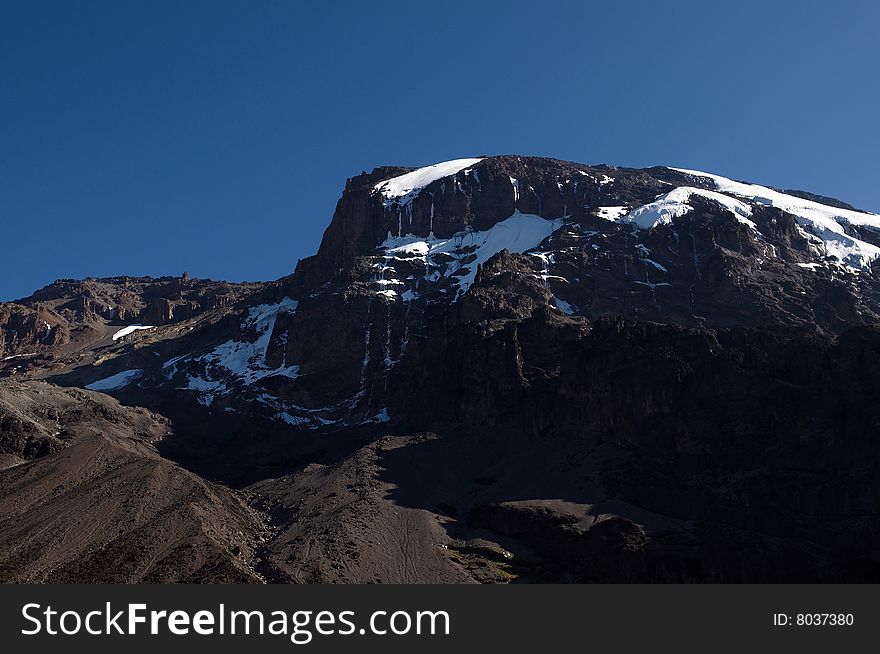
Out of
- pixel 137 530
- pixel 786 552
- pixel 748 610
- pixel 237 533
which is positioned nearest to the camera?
pixel 748 610

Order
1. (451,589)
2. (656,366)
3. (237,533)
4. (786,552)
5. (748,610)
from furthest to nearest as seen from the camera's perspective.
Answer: (656,366) → (237,533) → (786,552) → (451,589) → (748,610)

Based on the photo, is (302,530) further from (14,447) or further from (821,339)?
(821,339)

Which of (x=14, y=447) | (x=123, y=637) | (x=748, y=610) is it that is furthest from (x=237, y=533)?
(x=748, y=610)

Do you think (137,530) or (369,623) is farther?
(137,530)

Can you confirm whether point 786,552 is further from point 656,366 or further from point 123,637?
point 123,637

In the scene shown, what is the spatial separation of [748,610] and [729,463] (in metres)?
80.7

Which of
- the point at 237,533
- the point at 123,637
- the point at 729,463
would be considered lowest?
the point at 123,637

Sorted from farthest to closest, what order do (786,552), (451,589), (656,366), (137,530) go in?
(656,366)
(137,530)
(786,552)
(451,589)

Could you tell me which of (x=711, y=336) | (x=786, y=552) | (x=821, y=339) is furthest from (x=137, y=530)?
(x=821, y=339)

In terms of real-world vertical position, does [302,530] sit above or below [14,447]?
below

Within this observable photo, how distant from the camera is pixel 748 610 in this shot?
84.6m

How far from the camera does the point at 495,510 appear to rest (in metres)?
160

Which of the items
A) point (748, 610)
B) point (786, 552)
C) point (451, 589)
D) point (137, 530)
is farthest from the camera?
point (137, 530)

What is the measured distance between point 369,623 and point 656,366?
113543 millimetres
